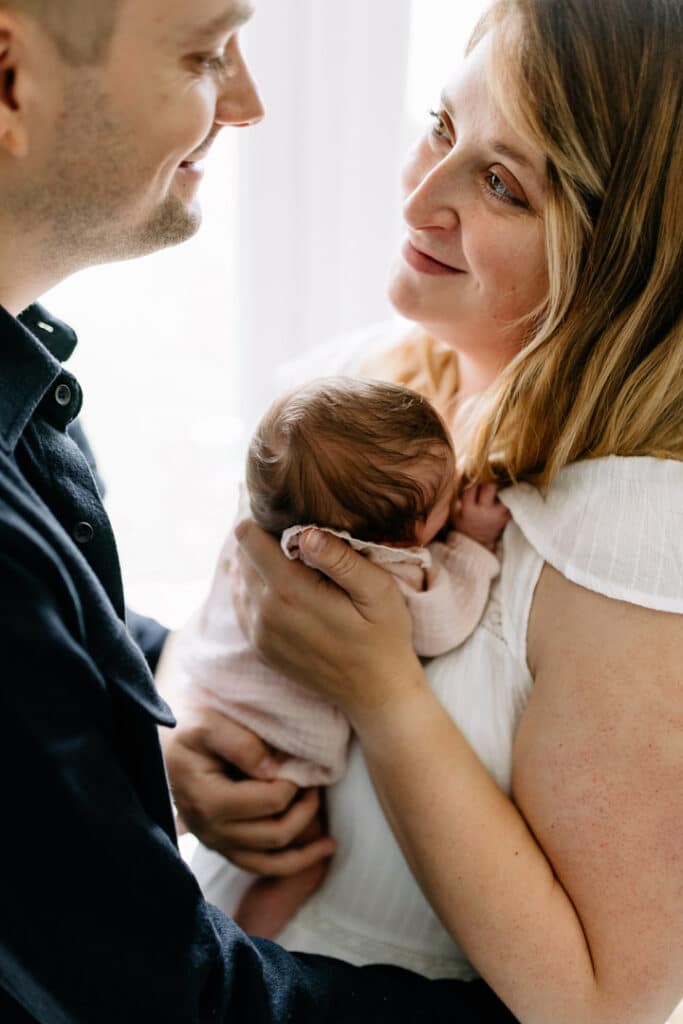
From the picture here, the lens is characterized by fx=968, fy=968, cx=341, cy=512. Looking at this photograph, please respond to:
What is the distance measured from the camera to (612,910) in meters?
1.02

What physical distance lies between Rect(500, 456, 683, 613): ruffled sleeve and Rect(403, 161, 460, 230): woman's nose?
0.38 metres

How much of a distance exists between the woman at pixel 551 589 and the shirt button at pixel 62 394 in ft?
1.07

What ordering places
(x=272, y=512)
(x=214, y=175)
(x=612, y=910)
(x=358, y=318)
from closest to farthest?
(x=612, y=910) → (x=272, y=512) → (x=214, y=175) → (x=358, y=318)

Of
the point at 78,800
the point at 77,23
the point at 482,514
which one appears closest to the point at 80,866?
the point at 78,800

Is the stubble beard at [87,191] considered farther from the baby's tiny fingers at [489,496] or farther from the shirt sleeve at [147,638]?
the shirt sleeve at [147,638]

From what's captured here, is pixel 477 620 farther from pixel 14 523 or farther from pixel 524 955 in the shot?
pixel 14 523

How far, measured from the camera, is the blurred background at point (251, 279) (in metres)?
2.20

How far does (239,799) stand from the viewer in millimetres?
1262

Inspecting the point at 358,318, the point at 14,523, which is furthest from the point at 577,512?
the point at 358,318

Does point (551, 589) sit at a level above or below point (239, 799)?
above

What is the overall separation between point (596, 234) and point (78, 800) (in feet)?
2.87

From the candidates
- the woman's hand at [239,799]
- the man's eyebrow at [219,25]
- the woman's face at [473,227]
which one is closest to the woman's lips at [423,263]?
the woman's face at [473,227]

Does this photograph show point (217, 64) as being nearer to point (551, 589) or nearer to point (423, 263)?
point (423, 263)

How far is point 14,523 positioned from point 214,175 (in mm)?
1645
